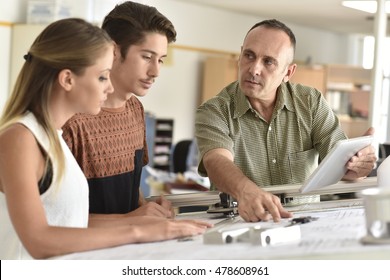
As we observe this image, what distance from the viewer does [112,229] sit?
1782 mm

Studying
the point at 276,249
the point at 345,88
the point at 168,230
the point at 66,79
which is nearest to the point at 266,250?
the point at 276,249

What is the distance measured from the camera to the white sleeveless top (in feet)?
5.83

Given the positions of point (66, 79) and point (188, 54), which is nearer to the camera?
point (66, 79)

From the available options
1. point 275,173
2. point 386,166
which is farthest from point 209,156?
point 386,166

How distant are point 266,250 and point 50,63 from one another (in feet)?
2.15

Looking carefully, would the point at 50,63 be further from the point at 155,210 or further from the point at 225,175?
the point at 225,175

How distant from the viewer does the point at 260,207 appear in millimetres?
2119

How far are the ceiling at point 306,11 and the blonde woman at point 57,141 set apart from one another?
921 centimetres

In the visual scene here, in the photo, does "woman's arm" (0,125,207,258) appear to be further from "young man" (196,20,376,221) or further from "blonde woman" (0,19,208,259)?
"young man" (196,20,376,221)

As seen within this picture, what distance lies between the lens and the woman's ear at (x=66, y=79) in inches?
71.5

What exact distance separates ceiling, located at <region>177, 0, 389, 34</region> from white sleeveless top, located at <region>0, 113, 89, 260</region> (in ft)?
30.4

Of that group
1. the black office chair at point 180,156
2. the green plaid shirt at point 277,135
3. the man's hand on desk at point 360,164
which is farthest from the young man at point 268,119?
the black office chair at point 180,156

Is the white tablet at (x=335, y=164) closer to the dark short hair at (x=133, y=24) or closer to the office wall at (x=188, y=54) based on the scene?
the dark short hair at (x=133, y=24)
